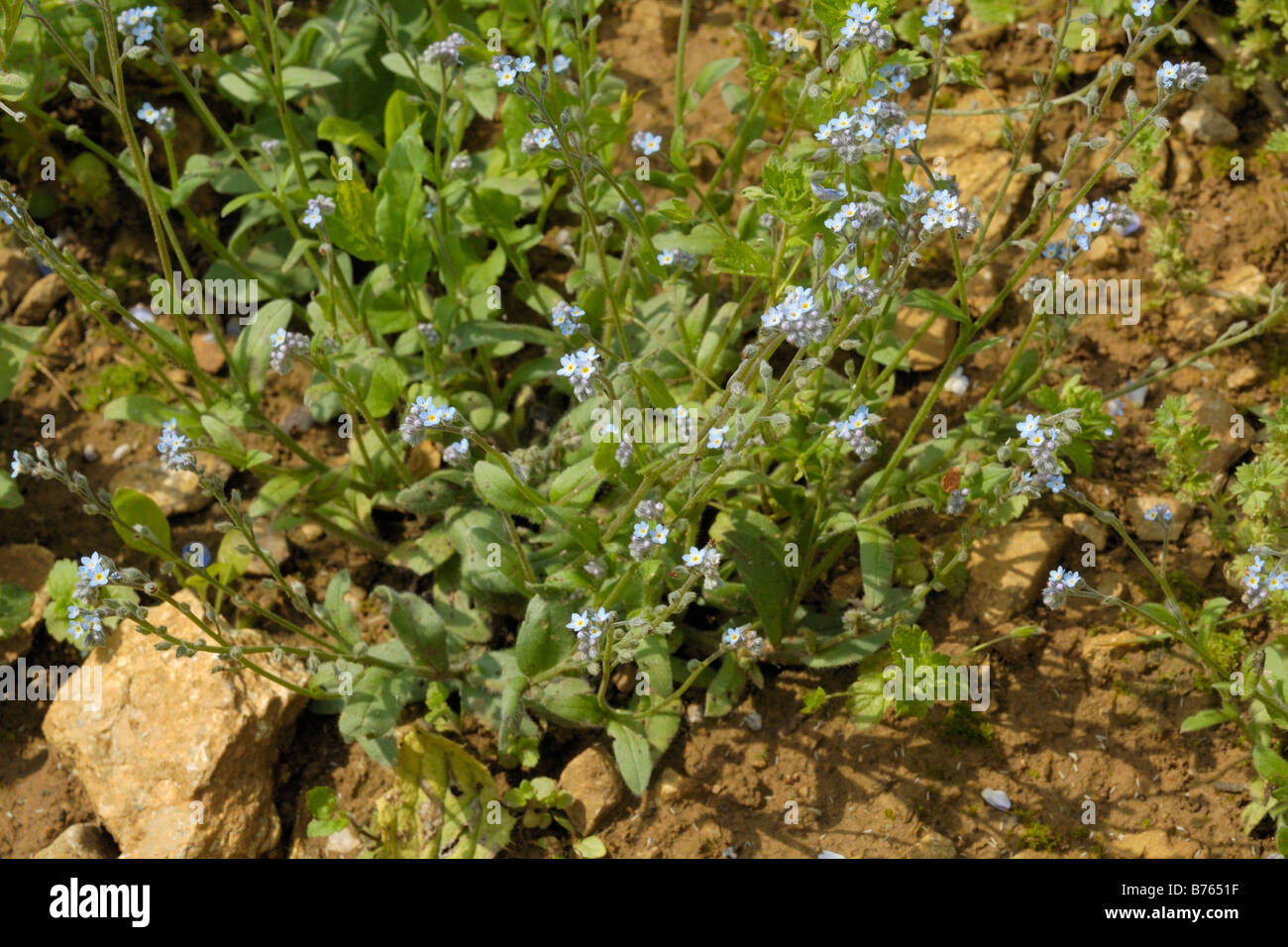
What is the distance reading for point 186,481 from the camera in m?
5.96

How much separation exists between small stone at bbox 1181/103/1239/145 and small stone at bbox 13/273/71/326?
611 cm

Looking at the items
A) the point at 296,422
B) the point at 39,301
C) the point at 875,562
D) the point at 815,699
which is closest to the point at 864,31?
the point at 875,562

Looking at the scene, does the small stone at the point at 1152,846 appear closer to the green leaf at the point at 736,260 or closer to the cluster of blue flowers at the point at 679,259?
the green leaf at the point at 736,260

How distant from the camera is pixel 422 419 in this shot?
13.6 feet

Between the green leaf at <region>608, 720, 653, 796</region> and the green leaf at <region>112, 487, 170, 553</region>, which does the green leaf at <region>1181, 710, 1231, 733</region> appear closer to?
the green leaf at <region>608, 720, 653, 796</region>

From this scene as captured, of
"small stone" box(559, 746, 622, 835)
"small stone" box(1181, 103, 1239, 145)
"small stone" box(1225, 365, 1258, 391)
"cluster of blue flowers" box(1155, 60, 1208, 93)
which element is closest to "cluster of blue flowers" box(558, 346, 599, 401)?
"small stone" box(559, 746, 622, 835)

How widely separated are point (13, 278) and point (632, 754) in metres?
4.43

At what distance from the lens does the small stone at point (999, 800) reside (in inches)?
187

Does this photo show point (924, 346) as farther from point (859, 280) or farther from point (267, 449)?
point (267, 449)

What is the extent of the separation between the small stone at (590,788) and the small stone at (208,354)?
9.79 feet

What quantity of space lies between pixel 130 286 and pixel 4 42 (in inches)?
93.4

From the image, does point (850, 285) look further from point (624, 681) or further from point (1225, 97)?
point (1225, 97)

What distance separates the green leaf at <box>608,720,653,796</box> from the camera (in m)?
4.67
